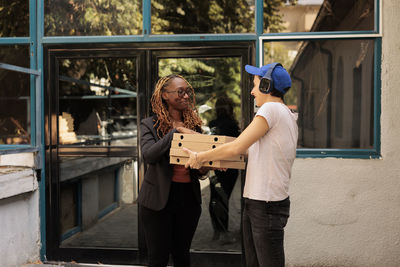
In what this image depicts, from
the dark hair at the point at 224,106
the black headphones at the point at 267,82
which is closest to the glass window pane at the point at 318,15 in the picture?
the dark hair at the point at 224,106

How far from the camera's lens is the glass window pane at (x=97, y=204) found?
4691 mm

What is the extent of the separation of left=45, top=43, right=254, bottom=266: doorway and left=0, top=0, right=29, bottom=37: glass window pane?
422mm

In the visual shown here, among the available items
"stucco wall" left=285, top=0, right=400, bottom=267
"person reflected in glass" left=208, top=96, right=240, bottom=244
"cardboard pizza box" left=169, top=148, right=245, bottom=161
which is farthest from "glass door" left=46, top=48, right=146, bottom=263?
"cardboard pizza box" left=169, top=148, right=245, bottom=161

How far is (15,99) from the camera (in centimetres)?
469

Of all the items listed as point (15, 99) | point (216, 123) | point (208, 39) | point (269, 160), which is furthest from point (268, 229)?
point (15, 99)

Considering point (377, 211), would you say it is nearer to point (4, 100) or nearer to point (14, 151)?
point (14, 151)

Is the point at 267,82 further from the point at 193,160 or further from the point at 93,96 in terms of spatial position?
the point at 93,96

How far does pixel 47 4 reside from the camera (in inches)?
179

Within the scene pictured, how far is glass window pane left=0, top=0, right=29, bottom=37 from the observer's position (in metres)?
4.56

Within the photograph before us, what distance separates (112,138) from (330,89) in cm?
256

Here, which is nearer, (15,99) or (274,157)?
(274,157)

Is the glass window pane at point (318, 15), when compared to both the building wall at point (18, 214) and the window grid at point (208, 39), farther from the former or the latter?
the building wall at point (18, 214)

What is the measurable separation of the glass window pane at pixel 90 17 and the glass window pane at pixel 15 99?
0.45 meters

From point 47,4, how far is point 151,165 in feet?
9.03
